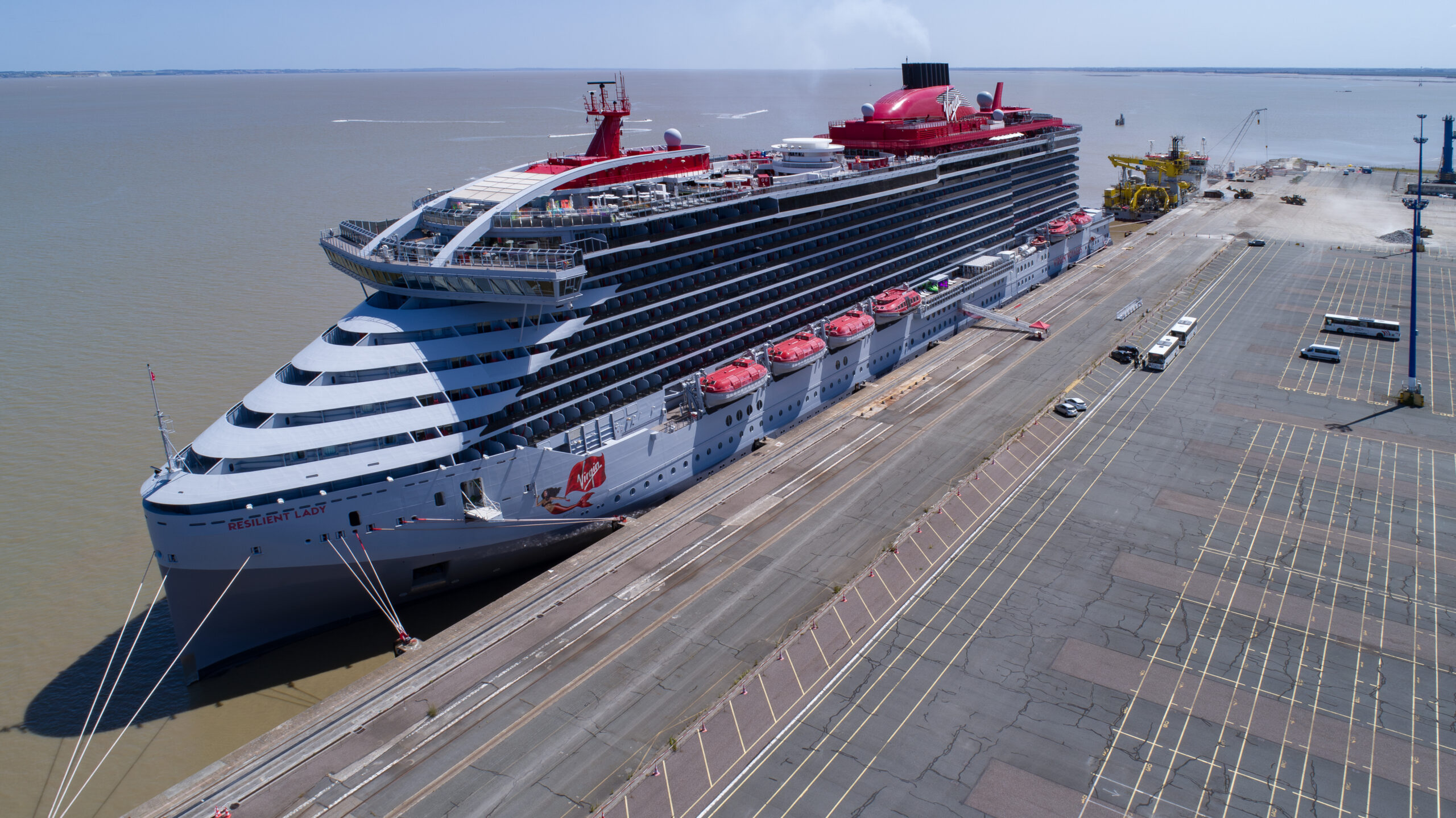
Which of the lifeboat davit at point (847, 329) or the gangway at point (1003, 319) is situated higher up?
the lifeboat davit at point (847, 329)

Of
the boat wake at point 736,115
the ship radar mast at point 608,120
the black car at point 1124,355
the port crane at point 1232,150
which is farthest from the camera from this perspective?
the boat wake at point 736,115

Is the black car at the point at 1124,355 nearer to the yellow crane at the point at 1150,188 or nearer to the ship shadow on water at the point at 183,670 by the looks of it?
the ship shadow on water at the point at 183,670

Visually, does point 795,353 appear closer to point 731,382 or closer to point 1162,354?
point 731,382

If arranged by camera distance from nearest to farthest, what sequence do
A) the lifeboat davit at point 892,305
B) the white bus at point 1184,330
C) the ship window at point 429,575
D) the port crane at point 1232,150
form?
the ship window at point 429,575
the lifeboat davit at point 892,305
the white bus at point 1184,330
the port crane at point 1232,150

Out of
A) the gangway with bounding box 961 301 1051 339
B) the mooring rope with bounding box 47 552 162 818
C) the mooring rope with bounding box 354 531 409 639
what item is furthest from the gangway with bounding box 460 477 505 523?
the gangway with bounding box 961 301 1051 339

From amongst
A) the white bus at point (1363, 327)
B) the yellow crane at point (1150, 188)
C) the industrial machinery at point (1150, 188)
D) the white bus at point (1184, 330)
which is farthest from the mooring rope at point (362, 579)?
the yellow crane at point (1150, 188)

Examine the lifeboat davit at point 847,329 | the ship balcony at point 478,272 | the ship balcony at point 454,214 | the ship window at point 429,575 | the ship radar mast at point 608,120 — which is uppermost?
the ship radar mast at point 608,120

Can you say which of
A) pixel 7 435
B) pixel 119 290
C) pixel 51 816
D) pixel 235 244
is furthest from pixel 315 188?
pixel 51 816

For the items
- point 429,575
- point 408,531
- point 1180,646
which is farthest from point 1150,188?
point 408,531
